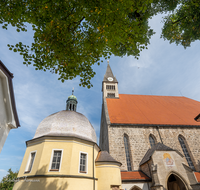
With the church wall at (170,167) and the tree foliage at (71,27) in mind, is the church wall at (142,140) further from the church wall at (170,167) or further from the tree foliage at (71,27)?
the tree foliage at (71,27)

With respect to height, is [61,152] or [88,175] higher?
[61,152]

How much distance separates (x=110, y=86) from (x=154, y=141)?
548 inches

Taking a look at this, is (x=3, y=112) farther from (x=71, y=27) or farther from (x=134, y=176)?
(x=134, y=176)

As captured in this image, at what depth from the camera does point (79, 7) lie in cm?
421

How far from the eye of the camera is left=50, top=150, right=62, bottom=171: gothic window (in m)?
8.45

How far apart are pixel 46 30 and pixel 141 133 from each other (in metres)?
15.0

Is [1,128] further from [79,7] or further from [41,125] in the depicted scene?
[79,7]

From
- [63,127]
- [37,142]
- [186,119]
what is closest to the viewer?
[37,142]

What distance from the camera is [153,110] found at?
20.0 meters

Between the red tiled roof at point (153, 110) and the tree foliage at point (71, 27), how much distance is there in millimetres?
12421

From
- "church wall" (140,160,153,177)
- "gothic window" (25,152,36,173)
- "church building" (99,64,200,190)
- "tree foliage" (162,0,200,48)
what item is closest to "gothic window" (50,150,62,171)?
"gothic window" (25,152,36,173)

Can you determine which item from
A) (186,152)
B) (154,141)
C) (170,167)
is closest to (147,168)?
(170,167)

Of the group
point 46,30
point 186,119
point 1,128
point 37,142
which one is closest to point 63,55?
point 46,30

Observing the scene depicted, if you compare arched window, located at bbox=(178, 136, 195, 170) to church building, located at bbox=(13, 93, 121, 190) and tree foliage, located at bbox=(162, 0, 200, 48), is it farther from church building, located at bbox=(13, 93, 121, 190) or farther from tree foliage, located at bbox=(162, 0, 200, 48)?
tree foliage, located at bbox=(162, 0, 200, 48)
